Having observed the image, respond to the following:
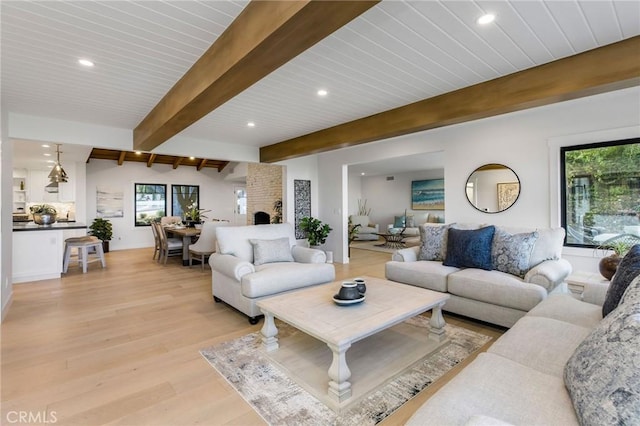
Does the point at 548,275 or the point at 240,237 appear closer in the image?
the point at 548,275

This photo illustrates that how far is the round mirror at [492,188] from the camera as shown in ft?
13.3

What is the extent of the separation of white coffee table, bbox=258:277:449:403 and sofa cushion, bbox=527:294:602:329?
0.72 meters

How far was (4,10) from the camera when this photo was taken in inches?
72.2

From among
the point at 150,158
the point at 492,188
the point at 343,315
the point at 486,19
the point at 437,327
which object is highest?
the point at 150,158

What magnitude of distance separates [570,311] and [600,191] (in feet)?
7.62

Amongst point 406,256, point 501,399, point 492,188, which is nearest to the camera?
point 501,399

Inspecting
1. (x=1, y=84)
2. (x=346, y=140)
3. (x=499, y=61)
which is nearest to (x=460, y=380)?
(x=499, y=61)

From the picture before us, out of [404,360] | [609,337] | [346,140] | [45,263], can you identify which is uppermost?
[346,140]

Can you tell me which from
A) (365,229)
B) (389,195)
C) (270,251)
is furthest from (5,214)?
(389,195)

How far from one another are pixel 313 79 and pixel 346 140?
168 centimetres

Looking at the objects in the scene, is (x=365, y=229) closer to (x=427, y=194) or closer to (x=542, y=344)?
(x=427, y=194)

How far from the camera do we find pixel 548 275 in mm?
2764

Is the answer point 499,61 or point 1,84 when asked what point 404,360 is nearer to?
point 499,61

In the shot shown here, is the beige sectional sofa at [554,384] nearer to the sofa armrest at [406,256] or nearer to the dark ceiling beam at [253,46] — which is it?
the dark ceiling beam at [253,46]
